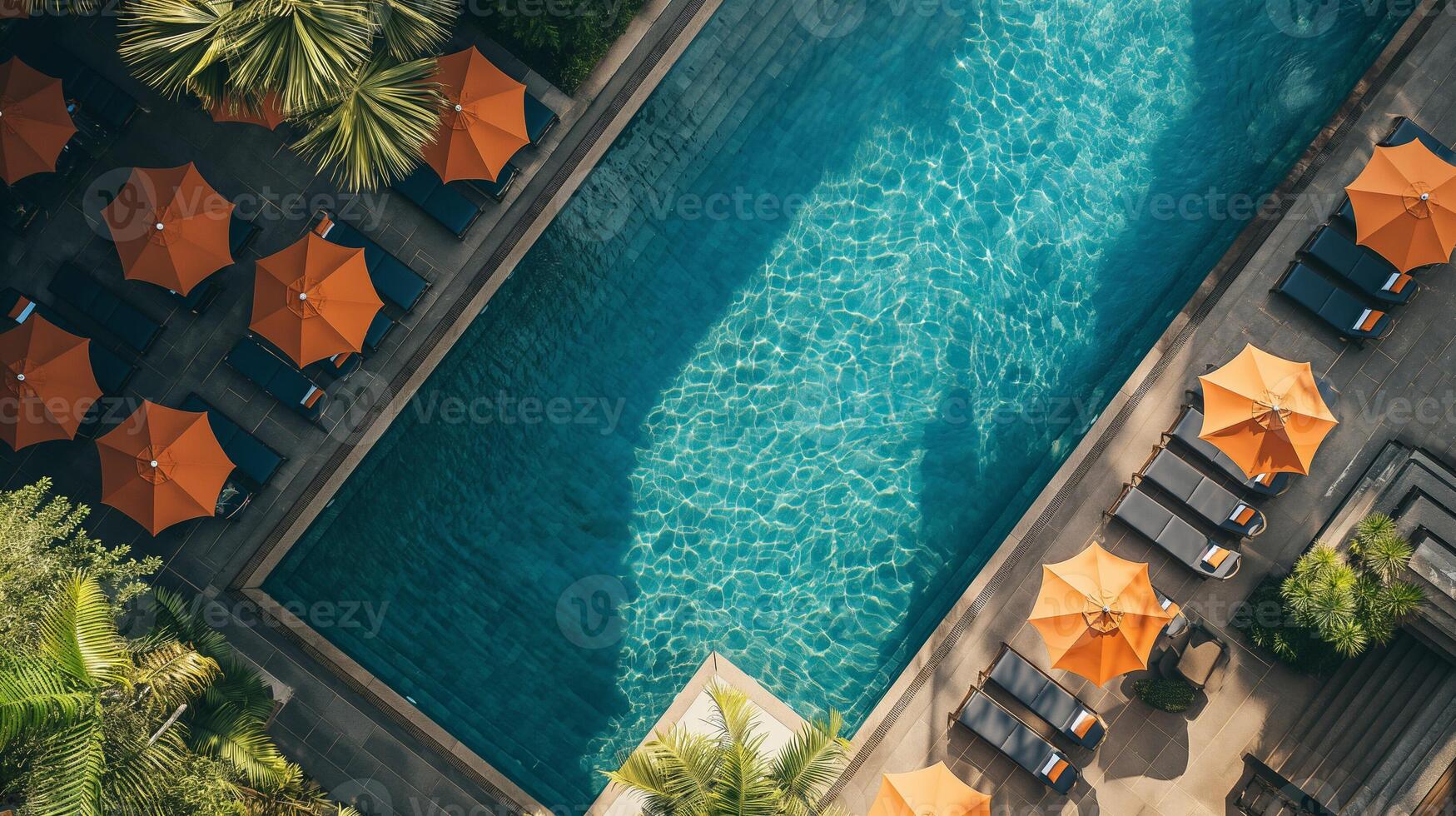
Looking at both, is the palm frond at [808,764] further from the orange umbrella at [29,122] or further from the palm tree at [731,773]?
the orange umbrella at [29,122]

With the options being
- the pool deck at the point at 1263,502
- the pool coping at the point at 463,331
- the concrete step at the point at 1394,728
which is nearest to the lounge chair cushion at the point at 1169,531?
the pool deck at the point at 1263,502

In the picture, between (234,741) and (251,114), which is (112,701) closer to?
(234,741)

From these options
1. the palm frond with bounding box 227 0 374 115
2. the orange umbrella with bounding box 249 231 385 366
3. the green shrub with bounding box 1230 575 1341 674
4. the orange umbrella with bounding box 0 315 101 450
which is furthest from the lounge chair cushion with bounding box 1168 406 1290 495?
the orange umbrella with bounding box 0 315 101 450

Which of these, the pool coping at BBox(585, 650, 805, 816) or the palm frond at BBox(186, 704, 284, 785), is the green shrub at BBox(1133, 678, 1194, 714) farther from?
the palm frond at BBox(186, 704, 284, 785)

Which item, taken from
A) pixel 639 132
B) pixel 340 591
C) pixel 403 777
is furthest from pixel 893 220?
pixel 403 777

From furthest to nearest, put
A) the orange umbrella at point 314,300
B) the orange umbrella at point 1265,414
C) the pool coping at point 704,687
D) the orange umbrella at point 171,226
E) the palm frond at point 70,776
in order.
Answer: the pool coping at point 704,687
the orange umbrella at point 171,226
the orange umbrella at point 314,300
the orange umbrella at point 1265,414
the palm frond at point 70,776

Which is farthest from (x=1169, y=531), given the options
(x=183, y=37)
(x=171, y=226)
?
(x=171, y=226)
